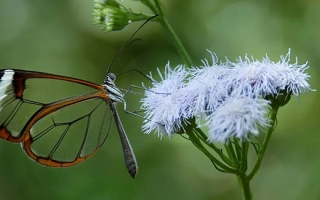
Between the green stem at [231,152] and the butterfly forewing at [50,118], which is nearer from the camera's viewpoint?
the green stem at [231,152]

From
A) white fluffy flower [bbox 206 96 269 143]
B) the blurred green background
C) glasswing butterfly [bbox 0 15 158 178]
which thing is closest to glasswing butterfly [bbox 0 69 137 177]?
glasswing butterfly [bbox 0 15 158 178]

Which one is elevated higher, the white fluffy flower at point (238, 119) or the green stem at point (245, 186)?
the white fluffy flower at point (238, 119)

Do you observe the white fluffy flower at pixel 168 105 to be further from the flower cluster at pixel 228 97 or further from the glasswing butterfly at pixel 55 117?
the glasswing butterfly at pixel 55 117

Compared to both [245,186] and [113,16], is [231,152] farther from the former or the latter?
[113,16]

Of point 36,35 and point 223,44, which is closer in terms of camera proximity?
point 223,44

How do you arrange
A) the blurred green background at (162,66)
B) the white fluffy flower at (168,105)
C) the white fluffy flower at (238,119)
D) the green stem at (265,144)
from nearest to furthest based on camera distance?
the white fluffy flower at (238,119) → the green stem at (265,144) → the white fluffy flower at (168,105) → the blurred green background at (162,66)

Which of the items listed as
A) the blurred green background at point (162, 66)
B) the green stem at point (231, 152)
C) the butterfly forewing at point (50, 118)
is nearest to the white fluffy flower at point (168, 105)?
the green stem at point (231, 152)

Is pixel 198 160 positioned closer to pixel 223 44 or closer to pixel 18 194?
pixel 223 44

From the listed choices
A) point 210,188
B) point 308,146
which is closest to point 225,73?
point 308,146
